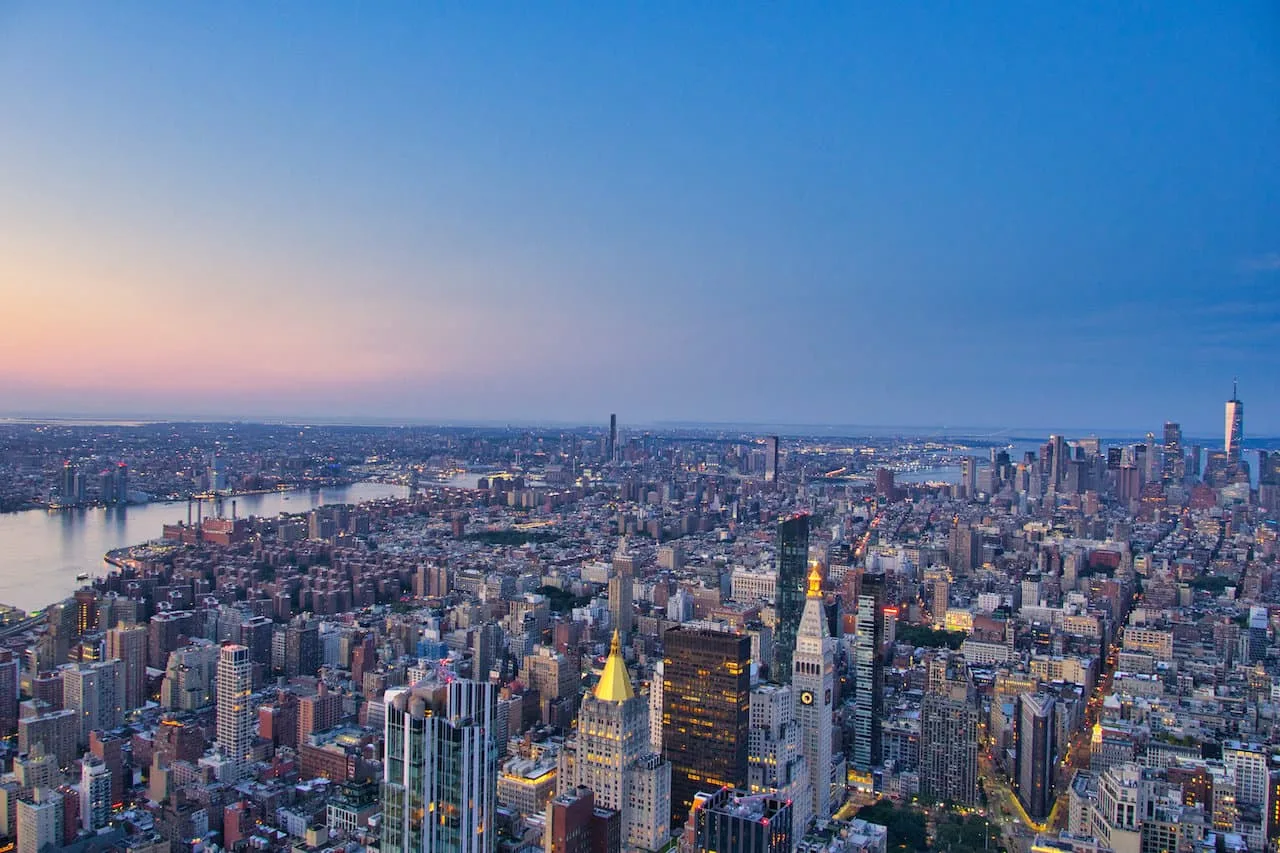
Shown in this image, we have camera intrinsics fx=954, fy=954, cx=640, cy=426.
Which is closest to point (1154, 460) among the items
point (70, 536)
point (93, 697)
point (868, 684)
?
point (868, 684)

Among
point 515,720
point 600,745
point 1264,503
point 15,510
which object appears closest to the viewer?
point 600,745

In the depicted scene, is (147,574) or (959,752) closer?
(959,752)

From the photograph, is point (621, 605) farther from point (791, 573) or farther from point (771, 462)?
point (771, 462)

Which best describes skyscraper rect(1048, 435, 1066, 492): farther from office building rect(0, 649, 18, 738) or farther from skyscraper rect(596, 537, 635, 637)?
office building rect(0, 649, 18, 738)

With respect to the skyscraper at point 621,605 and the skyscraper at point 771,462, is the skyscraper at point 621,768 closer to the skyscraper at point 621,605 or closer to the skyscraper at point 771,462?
the skyscraper at point 621,605

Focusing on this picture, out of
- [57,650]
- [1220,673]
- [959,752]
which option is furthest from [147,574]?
[1220,673]

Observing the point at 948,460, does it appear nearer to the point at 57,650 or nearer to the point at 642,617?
the point at 642,617
